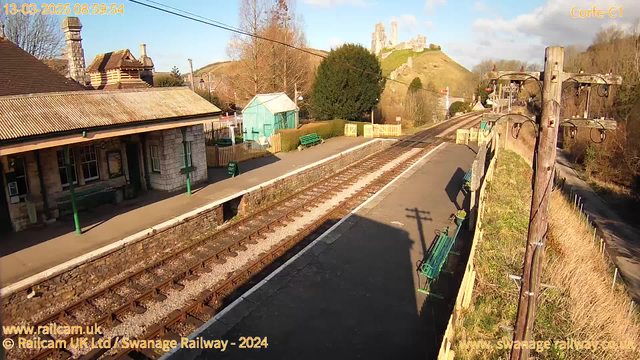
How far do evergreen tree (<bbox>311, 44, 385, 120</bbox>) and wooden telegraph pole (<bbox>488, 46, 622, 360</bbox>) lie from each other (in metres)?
28.3

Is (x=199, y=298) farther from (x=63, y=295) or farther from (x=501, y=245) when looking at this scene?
(x=501, y=245)

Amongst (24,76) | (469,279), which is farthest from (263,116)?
(469,279)

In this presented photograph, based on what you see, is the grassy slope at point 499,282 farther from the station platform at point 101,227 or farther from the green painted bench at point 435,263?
the station platform at point 101,227

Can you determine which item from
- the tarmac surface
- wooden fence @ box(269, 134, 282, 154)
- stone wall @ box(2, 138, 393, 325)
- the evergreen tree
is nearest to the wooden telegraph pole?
stone wall @ box(2, 138, 393, 325)

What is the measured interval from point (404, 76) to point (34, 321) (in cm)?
10512

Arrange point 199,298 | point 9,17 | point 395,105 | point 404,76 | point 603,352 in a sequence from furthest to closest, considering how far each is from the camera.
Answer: point 404,76 < point 395,105 < point 9,17 < point 199,298 < point 603,352

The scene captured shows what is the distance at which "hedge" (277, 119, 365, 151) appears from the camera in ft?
78.2

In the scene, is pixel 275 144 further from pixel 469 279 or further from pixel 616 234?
pixel 616 234

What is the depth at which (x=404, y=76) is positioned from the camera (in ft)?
343

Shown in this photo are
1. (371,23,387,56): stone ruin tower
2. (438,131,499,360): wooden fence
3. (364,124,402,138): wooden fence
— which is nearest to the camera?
(438,131,499,360): wooden fence

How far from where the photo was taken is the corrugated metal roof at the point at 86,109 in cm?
959

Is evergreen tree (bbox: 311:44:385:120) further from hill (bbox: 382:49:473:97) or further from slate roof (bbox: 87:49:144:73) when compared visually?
hill (bbox: 382:49:473:97)

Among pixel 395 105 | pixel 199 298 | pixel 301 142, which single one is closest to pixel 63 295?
pixel 199 298

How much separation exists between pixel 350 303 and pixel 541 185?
14.2 ft
